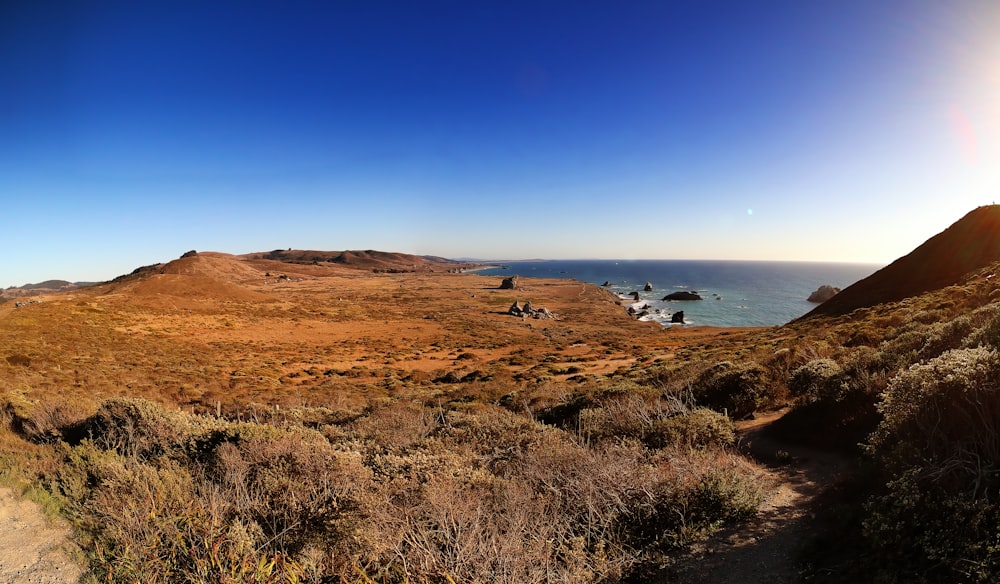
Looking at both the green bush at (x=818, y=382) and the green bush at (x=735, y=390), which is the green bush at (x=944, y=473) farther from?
the green bush at (x=735, y=390)

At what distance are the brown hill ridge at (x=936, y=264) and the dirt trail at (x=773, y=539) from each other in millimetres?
32232

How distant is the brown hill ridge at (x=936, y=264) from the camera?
1157 inches

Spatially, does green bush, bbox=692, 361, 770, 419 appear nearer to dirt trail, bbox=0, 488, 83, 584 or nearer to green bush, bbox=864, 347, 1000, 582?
green bush, bbox=864, 347, 1000, 582

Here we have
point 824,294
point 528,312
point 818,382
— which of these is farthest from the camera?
point 824,294

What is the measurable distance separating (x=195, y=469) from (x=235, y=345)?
30.1 meters

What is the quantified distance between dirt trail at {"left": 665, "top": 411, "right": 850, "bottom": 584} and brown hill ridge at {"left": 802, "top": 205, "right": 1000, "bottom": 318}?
32.2 m

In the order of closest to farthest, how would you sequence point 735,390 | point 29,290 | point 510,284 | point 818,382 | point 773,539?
point 773,539
point 818,382
point 735,390
point 29,290
point 510,284

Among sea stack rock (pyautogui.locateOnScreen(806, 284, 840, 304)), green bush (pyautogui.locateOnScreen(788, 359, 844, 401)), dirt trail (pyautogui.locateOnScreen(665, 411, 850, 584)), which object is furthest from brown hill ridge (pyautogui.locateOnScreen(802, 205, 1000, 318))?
sea stack rock (pyautogui.locateOnScreen(806, 284, 840, 304))

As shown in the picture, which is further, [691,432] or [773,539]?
[691,432]

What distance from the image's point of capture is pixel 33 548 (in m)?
4.84

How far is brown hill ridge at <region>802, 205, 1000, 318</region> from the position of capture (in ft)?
96.4

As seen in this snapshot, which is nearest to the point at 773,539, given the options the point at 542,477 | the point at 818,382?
the point at 542,477

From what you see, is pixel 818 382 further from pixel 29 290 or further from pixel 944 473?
pixel 29 290

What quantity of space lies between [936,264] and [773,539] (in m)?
43.2
